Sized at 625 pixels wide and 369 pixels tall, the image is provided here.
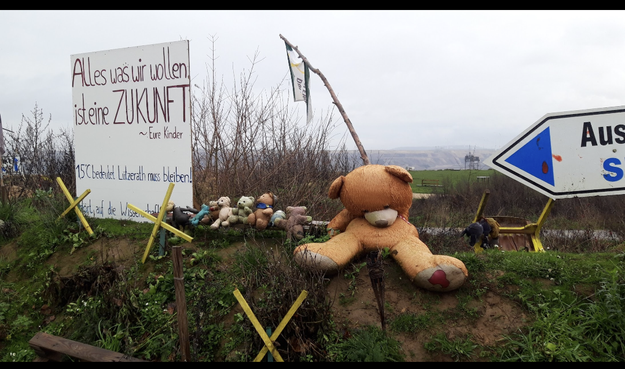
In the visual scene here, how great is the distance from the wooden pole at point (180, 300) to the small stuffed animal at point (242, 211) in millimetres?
1749

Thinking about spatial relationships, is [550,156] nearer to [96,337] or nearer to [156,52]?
[96,337]

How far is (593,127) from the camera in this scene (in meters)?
2.91

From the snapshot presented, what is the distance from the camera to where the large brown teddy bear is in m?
3.42

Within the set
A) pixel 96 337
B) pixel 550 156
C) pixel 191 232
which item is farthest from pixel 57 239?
pixel 550 156

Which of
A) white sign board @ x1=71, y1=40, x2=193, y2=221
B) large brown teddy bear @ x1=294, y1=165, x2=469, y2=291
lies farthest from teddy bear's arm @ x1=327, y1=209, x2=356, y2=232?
white sign board @ x1=71, y1=40, x2=193, y2=221

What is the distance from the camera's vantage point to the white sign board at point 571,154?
9.30 feet

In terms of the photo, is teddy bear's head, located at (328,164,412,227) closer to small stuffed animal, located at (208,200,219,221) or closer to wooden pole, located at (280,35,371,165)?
small stuffed animal, located at (208,200,219,221)

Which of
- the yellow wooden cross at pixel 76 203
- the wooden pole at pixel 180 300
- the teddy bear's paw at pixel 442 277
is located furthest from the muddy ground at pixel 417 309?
the yellow wooden cross at pixel 76 203

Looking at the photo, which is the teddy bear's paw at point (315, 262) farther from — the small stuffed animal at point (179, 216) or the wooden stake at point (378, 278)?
the small stuffed animal at point (179, 216)

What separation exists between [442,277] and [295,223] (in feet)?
5.89

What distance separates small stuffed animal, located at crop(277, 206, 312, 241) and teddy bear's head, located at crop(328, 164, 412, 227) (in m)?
0.81

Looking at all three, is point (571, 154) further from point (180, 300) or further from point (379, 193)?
point (180, 300)

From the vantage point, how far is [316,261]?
3.38m
